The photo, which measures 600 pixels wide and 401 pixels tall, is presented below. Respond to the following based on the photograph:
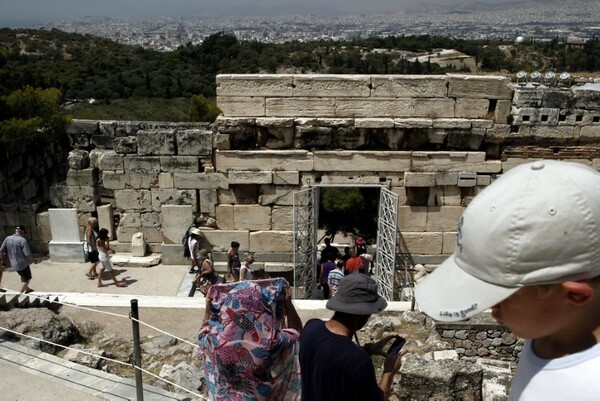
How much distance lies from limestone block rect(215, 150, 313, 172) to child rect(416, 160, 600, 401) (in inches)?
360

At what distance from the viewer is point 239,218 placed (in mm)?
11609

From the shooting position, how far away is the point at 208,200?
1159 cm

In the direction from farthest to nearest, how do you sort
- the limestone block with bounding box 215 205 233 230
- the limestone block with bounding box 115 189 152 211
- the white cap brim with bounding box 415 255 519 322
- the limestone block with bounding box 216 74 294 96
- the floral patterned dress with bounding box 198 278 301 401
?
1. the limestone block with bounding box 115 189 152 211
2. the limestone block with bounding box 215 205 233 230
3. the limestone block with bounding box 216 74 294 96
4. the floral patterned dress with bounding box 198 278 301 401
5. the white cap brim with bounding box 415 255 519 322

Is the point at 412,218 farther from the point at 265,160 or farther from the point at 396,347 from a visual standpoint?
the point at 396,347

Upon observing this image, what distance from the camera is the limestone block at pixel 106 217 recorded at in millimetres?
12088

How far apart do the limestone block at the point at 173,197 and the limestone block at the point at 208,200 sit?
122mm

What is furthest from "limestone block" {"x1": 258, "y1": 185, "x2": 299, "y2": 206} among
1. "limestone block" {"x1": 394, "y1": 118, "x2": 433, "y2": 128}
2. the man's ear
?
the man's ear

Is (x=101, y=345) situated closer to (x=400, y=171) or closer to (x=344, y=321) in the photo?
(x=344, y=321)

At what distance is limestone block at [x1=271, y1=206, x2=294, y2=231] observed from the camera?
37.7 feet

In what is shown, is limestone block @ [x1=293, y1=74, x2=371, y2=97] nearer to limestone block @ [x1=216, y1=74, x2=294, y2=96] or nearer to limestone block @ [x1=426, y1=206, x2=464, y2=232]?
limestone block @ [x1=216, y1=74, x2=294, y2=96]

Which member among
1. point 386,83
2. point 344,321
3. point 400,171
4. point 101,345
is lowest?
point 101,345

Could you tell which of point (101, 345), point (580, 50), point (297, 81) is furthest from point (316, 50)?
point (101, 345)

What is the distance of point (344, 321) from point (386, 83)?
309 inches

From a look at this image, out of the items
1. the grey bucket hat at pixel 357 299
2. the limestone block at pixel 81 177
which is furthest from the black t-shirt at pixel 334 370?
the limestone block at pixel 81 177
